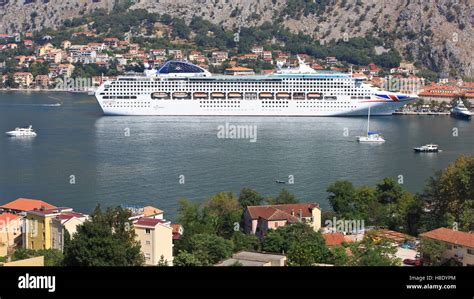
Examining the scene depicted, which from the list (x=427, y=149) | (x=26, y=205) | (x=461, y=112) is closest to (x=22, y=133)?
(x=427, y=149)

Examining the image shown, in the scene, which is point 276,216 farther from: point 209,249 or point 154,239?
point 209,249

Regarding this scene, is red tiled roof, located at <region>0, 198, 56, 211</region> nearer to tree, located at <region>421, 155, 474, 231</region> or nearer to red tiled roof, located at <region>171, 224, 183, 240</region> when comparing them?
red tiled roof, located at <region>171, 224, 183, 240</region>

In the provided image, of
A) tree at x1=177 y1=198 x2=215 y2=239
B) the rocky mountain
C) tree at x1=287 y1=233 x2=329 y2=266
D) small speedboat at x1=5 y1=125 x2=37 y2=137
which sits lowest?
tree at x1=177 y1=198 x2=215 y2=239

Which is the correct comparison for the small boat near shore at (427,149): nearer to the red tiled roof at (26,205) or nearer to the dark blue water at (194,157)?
the dark blue water at (194,157)

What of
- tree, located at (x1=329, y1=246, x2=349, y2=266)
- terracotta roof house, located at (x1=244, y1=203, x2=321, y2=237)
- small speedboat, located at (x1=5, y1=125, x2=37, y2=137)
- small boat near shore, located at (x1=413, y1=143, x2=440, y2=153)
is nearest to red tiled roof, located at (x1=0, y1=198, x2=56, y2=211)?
terracotta roof house, located at (x1=244, y1=203, x2=321, y2=237)
